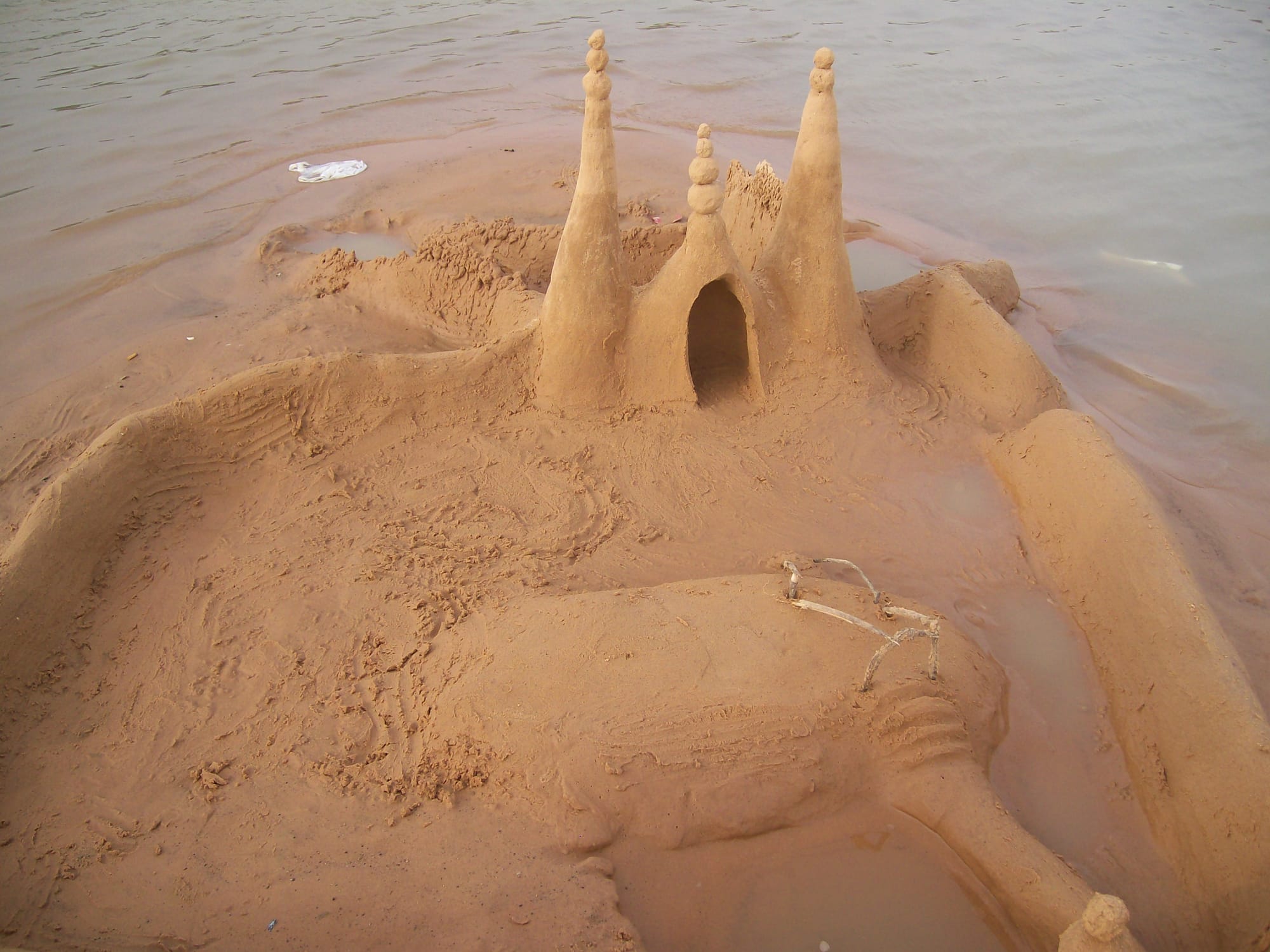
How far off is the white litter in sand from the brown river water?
18 centimetres

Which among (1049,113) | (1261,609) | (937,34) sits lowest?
(1261,609)

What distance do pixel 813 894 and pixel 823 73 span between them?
317 centimetres

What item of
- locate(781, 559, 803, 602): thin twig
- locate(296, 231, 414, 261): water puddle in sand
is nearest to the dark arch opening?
locate(781, 559, 803, 602): thin twig

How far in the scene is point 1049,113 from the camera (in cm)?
917

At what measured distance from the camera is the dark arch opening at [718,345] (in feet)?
13.6

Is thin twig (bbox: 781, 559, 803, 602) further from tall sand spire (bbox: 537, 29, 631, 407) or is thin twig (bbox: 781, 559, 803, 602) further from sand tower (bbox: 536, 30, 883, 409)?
tall sand spire (bbox: 537, 29, 631, 407)

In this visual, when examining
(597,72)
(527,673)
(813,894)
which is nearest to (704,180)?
(597,72)

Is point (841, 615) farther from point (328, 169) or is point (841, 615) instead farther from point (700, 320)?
point (328, 169)

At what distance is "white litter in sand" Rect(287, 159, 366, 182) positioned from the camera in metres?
7.56

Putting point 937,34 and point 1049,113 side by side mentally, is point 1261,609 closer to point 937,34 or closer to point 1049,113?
point 1049,113

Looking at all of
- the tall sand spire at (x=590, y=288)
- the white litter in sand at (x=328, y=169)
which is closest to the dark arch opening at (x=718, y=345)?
the tall sand spire at (x=590, y=288)

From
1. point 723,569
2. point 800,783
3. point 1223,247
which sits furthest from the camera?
point 1223,247

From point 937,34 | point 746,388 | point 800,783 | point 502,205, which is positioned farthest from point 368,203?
point 937,34

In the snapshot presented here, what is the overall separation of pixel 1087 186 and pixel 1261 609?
5.48 metres
